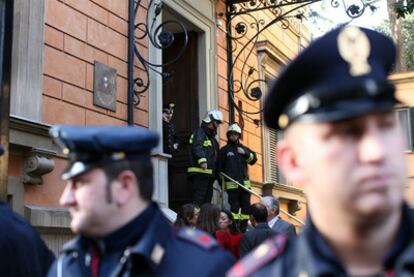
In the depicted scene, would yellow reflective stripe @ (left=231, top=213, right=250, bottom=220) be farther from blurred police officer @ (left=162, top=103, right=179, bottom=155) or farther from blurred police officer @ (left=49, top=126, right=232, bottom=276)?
blurred police officer @ (left=49, top=126, right=232, bottom=276)

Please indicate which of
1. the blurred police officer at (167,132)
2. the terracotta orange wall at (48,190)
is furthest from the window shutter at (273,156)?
the terracotta orange wall at (48,190)

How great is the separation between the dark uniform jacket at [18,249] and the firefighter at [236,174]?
23.2ft

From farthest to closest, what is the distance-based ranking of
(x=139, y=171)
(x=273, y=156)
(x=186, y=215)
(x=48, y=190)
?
(x=273, y=156) → (x=186, y=215) → (x=48, y=190) → (x=139, y=171)

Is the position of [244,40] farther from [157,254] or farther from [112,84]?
[157,254]

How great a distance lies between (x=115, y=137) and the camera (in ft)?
7.56

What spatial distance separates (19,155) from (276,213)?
115 inches

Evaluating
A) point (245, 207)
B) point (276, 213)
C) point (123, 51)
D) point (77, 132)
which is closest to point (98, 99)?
point (123, 51)

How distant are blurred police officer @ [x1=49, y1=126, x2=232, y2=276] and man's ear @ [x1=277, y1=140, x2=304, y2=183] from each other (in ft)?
2.47

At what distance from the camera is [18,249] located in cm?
311

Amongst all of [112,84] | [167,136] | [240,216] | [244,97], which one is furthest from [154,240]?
[244,97]

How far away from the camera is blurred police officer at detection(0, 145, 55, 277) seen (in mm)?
3051

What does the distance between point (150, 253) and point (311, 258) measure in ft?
2.65

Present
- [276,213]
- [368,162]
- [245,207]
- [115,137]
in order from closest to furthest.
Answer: [368,162], [115,137], [276,213], [245,207]

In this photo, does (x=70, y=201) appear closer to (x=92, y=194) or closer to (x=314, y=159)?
(x=92, y=194)
